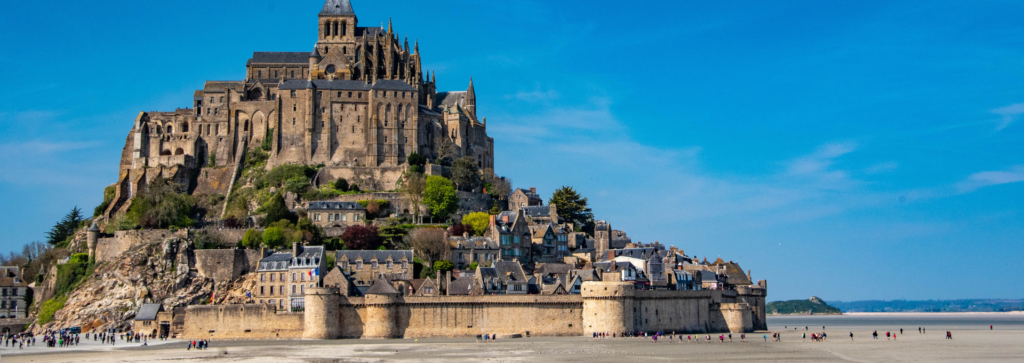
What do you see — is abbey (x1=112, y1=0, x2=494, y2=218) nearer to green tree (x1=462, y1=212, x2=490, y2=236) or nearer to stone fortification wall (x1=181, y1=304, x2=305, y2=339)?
green tree (x1=462, y1=212, x2=490, y2=236)

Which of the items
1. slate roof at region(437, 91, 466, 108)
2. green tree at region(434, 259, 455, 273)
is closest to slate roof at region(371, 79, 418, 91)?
slate roof at region(437, 91, 466, 108)

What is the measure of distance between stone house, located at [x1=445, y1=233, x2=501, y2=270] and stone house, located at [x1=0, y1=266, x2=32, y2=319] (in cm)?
3002

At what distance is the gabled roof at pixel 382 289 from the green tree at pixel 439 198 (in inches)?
701

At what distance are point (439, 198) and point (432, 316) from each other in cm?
1965

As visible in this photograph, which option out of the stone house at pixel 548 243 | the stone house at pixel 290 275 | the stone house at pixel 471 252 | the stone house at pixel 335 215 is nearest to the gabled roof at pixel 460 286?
the stone house at pixel 471 252

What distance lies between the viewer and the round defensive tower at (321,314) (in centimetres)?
5494

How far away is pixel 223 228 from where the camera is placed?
69.1 meters

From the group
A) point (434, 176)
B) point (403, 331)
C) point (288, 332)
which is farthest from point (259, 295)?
point (434, 176)

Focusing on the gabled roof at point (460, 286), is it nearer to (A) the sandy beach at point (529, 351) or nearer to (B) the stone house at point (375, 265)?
(A) the sandy beach at point (529, 351)

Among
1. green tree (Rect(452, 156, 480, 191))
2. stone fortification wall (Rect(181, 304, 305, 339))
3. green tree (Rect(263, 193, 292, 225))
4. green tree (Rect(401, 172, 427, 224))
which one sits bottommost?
stone fortification wall (Rect(181, 304, 305, 339))

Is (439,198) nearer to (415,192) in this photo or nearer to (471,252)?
(415,192)

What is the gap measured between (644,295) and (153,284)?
102ft

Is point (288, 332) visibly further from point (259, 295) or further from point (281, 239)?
point (281, 239)

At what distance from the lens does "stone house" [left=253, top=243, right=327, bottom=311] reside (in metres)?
58.7
